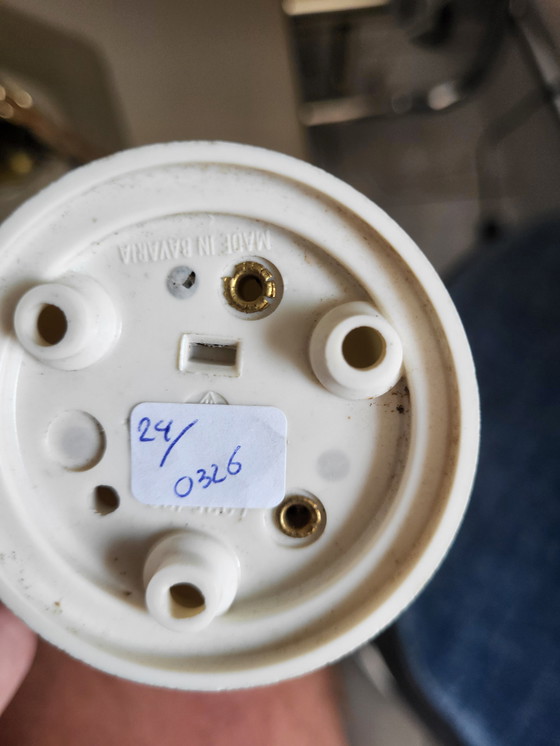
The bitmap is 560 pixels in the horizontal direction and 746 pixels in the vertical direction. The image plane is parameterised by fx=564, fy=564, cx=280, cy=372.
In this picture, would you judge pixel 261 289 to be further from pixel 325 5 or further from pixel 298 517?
pixel 325 5

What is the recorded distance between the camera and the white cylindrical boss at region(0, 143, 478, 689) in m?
0.33

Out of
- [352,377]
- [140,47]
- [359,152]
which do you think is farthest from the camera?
[359,152]

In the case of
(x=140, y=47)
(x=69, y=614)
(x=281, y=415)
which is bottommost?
(x=69, y=614)

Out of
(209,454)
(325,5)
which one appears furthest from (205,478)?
(325,5)

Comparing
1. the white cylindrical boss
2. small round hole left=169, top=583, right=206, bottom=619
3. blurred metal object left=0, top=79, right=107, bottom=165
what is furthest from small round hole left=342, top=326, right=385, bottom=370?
blurred metal object left=0, top=79, right=107, bottom=165

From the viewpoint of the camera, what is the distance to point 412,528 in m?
0.35

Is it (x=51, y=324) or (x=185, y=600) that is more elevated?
(x=51, y=324)

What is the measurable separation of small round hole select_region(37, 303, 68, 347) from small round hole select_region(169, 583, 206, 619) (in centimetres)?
17

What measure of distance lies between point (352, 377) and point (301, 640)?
18cm

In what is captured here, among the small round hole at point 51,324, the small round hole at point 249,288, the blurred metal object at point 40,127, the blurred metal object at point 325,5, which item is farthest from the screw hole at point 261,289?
the blurred metal object at point 325,5

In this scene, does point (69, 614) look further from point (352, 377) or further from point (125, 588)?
point (352, 377)

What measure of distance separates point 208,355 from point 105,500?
4.6 inches

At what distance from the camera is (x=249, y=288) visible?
0.35 metres

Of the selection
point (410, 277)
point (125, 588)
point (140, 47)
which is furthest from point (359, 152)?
point (125, 588)
